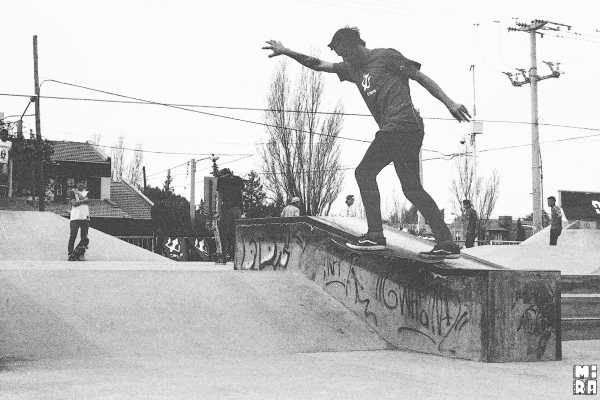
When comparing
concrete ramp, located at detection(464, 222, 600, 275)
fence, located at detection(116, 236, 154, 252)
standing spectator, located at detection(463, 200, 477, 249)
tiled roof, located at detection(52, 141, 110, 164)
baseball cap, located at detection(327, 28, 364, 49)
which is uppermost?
tiled roof, located at detection(52, 141, 110, 164)

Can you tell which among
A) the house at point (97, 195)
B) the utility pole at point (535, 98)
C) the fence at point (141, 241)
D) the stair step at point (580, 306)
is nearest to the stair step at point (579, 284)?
the stair step at point (580, 306)

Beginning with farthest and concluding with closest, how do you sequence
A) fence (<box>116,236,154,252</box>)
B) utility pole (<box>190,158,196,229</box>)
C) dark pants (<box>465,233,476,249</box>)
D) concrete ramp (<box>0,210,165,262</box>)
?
utility pole (<box>190,158,196,229</box>)
fence (<box>116,236,154,252</box>)
dark pants (<box>465,233,476,249</box>)
concrete ramp (<box>0,210,165,262</box>)

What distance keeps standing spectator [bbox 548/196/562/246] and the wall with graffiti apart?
10.8 meters

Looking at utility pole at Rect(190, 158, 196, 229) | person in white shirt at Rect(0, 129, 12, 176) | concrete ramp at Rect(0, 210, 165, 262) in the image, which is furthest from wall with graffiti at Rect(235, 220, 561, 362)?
utility pole at Rect(190, 158, 196, 229)

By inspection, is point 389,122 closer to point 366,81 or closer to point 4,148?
point 366,81

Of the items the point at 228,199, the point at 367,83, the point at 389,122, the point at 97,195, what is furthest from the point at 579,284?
the point at 97,195

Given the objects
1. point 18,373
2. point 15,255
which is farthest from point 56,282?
point 15,255

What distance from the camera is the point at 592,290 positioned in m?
9.99

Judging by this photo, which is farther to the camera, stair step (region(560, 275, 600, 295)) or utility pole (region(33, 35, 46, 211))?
utility pole (region(33, 35, 46, 211))

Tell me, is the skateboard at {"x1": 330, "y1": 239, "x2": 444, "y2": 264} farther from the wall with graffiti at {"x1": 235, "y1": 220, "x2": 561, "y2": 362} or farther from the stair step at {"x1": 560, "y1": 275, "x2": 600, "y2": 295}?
the stair step at {"x1": 560, "y1": 275, "x2": 600, "y2": 295}

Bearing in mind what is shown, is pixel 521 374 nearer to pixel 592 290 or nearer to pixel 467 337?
pixel 467 337

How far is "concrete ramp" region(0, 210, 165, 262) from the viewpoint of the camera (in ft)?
58.3

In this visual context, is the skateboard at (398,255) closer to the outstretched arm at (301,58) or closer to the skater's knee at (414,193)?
the skater's knee at (414,193)

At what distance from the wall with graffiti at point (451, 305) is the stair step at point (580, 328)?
1.75 m
